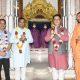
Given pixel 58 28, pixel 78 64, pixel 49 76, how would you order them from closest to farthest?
→ pixel 78 64, pixel 58 28, pixel 49 76

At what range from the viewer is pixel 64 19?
25.9ft

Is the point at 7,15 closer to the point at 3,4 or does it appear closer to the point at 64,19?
the point at 3,4

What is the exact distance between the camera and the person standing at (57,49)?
225 inches

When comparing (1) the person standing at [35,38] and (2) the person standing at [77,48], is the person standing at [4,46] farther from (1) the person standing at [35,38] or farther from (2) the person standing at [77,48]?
(1) the person standing at [35,38]

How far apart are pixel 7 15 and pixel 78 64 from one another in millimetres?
2790

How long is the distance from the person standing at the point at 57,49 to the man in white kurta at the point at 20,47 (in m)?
0.69

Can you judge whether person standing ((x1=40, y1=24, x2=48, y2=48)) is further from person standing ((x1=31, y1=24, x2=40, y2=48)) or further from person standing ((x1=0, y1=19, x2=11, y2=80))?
person standing ((x1=0, y1=19, x2=11, y2=80))

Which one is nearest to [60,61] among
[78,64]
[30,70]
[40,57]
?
[78,64]

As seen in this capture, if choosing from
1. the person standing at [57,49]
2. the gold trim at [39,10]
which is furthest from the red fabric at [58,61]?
the gold trim at [39,10]

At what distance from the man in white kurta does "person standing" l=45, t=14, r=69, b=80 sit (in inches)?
27.3

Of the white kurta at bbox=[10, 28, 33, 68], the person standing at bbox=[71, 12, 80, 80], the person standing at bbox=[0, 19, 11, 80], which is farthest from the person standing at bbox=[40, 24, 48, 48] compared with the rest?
the person standing at bbox=[71, 12, 80, 80]

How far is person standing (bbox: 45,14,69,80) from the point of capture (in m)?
5.71

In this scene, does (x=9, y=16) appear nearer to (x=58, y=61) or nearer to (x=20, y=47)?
(x=20, y=47)

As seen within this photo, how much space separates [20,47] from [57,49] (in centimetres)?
85
